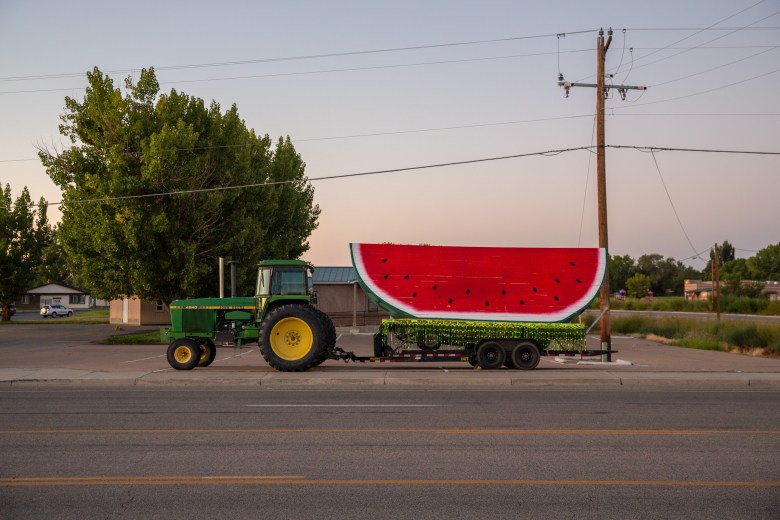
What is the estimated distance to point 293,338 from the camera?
20531 mm

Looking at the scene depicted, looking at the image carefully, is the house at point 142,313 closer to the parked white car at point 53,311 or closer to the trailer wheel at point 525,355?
the parked white car at point 53,311

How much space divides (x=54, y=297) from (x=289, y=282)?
355 ft

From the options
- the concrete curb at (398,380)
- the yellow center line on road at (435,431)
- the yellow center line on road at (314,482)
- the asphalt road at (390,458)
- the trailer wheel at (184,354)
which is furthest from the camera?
the trailer wheel at (184,354)

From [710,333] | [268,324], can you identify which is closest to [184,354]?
[268,324]

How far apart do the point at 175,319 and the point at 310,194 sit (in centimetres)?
4022

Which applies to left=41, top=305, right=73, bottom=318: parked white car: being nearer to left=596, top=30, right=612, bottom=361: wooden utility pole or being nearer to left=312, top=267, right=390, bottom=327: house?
left=312, top=267, right=390, bottom=327: house

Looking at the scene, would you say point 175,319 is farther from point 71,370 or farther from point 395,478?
point 395,478

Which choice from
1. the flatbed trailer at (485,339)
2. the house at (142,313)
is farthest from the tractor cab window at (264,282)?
the house at (142,313)

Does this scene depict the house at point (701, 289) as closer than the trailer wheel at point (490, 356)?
No

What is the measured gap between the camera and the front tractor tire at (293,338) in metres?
20.2

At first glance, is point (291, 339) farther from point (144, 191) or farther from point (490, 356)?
point (144, 191)

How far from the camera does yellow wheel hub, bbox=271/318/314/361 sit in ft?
66.9

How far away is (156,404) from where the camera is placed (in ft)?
47.1

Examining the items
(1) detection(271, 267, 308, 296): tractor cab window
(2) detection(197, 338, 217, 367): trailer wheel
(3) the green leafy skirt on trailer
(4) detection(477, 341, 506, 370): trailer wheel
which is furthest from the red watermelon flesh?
(2) detection(197, 338, 217, 367): trailer wheel
